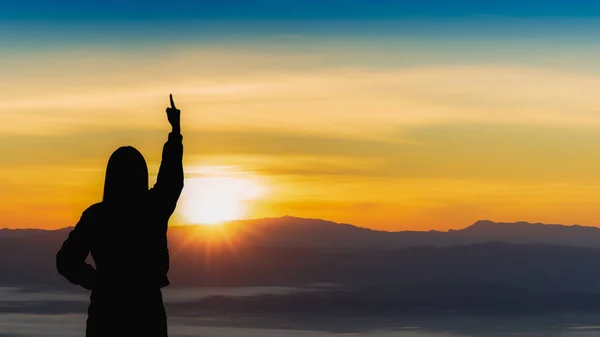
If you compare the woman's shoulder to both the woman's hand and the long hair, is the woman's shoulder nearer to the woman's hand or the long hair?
the long hair

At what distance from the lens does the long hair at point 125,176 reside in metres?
11.0

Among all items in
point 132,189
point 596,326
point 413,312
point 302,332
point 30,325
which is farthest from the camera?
point 413,312

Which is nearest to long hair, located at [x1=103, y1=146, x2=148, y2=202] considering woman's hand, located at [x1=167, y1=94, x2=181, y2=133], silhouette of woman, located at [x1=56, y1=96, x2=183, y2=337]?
silhouette of woman, located at [x1=56, y1=96, x2=183, y2=337]

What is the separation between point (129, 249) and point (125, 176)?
A: 61cm

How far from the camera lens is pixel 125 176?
11086 mm

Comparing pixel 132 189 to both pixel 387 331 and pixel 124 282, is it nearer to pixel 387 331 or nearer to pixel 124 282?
pixel 124 282

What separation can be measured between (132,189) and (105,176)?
260 mm

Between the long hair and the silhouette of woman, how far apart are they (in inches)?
0.4

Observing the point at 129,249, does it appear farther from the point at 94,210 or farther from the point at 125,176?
the point at 125,176

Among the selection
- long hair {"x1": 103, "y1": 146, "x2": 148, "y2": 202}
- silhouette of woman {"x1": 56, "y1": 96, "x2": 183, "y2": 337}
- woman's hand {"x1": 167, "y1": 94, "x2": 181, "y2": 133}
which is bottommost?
silhouette of woman {"x1": 56, "y1": 96, "x2": 183, "y2": 337}

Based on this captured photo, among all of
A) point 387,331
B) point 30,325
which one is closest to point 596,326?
point 387,331

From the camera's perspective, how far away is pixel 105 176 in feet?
36.9

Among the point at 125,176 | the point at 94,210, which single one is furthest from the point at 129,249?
the point at 125,176

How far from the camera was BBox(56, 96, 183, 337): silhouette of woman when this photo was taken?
11.2m
